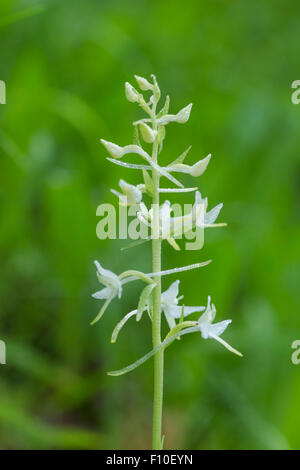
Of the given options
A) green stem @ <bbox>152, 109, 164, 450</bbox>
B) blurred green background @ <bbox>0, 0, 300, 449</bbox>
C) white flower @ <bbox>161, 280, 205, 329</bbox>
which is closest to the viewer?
green stem @ <bbox>152, 109, 164, 450</bbox>

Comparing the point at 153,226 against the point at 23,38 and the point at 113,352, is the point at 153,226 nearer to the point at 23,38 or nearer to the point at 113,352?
the point at 113,352

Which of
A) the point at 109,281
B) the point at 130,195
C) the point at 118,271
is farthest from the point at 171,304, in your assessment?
the point at 118,271

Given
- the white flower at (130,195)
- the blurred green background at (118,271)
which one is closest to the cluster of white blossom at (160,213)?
the white flower at (130,195)

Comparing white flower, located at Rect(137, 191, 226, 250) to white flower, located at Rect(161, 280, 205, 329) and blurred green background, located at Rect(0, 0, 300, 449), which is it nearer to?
white flower, located at Rect(161, 280, 205, 329)

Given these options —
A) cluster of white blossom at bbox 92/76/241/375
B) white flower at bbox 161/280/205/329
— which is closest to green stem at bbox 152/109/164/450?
cluster of white blossom at bbox 92/76/241/375

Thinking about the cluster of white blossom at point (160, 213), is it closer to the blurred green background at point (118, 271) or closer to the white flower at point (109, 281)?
the white flower at point (109, 281)

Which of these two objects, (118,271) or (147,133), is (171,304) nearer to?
(147,133)

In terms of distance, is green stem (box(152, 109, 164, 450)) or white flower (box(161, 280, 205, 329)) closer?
green stem (box(152, 109, 164, 450))
